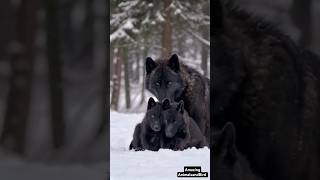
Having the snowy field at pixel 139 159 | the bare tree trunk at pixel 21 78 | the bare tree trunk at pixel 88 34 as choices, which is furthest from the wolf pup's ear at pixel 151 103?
the bare tree trunk at pixel 21 78

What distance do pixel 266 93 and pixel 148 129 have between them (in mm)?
1044

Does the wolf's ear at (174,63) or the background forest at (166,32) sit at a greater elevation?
the background forest at (166,32)

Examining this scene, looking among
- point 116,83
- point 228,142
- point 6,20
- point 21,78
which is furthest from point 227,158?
point 6,20

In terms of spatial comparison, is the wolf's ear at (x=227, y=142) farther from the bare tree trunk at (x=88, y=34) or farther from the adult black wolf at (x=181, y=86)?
the bare tree trunk at (x=88, y=34)

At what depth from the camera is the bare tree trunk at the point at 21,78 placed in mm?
4543

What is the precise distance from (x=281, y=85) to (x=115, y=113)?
142cm

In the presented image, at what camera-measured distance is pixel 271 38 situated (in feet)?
15.0

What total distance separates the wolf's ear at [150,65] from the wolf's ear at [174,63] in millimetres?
129

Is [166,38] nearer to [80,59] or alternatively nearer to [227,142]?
[80,59]

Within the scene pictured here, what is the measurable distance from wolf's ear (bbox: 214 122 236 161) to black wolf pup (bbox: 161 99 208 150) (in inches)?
9.1

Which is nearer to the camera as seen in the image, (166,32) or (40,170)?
(166,32)

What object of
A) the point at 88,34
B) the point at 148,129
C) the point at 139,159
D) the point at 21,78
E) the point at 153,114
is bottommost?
the point at 139,159

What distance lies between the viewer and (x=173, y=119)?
4.57m

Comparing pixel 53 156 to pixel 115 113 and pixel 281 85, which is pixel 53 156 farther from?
pixel 281 85
